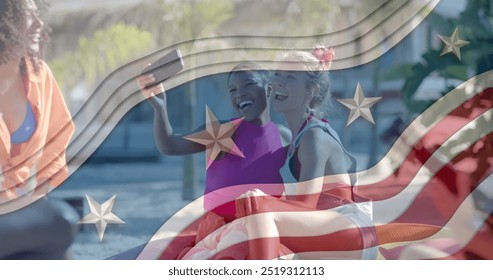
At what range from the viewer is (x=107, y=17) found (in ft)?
7.08

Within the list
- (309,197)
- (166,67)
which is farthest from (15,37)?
(309,197)

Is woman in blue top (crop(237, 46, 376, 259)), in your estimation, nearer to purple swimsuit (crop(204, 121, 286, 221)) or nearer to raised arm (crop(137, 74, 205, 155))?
purple swimsuit (crop(204, 121, 286, 221))

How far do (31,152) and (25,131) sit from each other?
0.22ft

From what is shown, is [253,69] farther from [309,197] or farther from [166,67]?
[309,197]

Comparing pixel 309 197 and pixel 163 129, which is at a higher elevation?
pixel 163 129

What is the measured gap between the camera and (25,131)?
223 centimetres

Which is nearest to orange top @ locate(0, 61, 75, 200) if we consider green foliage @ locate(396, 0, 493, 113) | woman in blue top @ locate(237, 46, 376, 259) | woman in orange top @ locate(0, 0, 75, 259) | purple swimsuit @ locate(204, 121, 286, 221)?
woman in orange top @ locate(0, 0, 75, 259)

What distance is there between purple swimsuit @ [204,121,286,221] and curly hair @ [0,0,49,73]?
63 centimetres

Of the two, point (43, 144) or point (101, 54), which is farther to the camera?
point (43, 144)

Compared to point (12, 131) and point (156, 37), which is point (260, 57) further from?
point (12, 131)

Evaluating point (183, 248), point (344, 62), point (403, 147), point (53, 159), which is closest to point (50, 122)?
point (53, 159)

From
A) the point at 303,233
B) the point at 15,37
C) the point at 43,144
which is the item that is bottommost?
the point at 303,233

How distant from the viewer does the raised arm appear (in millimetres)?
2195
